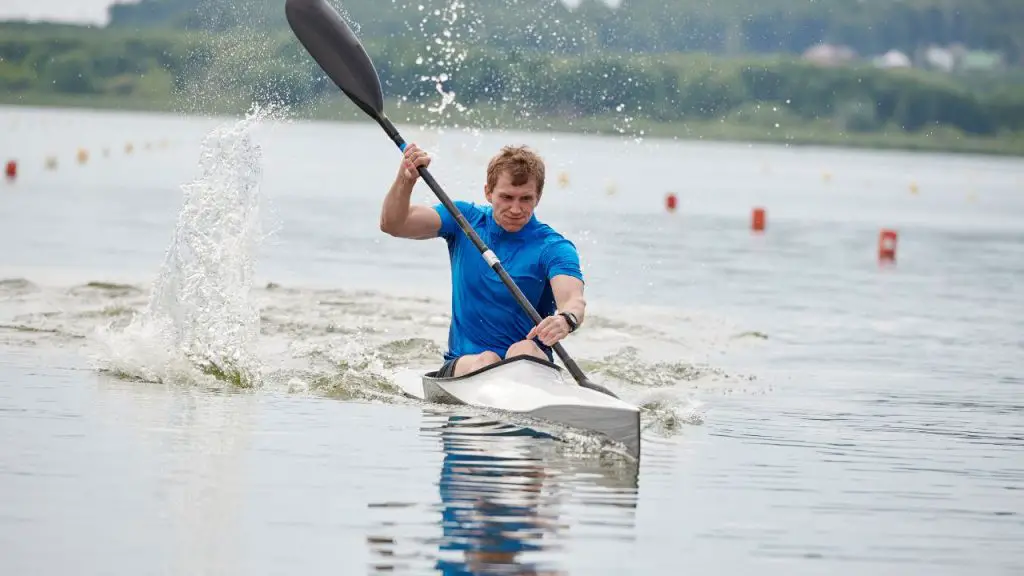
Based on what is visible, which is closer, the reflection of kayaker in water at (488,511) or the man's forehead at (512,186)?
the reflection of kayaker in water at (488,511)

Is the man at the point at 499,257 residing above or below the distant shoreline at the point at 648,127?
below

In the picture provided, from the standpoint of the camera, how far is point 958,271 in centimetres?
2808

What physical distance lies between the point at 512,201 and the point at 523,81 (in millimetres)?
54055

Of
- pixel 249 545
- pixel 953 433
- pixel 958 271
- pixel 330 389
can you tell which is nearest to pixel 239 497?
Answer: pixel 249 545

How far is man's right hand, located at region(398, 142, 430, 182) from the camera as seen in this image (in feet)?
38.1

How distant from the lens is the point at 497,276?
38.4 ft

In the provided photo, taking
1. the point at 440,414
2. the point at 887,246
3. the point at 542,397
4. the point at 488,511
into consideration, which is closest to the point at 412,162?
the point at 440,414

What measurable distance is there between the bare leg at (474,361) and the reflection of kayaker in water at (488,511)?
3.58ft

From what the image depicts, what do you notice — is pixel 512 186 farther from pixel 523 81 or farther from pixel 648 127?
pixel 648 127

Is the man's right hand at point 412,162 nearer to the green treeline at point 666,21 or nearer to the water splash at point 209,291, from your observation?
the water splash at point 209,291

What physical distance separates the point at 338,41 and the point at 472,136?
73.9 m

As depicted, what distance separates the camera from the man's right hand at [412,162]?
11.6 meters

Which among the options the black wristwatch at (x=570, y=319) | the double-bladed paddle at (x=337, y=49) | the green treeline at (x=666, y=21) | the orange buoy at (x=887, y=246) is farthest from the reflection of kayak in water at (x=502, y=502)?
the orange buoy at (x=887, y=246)

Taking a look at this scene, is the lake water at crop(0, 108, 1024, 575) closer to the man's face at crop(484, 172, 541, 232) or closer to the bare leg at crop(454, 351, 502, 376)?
the bare leg at crop(454, 351, 502, 376)
